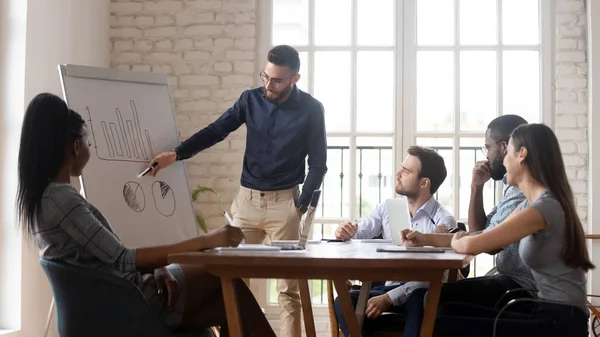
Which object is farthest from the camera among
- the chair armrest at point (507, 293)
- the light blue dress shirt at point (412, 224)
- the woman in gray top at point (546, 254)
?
the light blue dress shirt at point (412, 224)

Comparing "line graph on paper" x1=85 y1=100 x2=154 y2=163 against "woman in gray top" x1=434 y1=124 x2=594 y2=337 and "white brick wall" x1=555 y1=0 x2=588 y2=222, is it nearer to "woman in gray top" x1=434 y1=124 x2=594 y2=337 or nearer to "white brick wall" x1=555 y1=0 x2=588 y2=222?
"woman in gray top" x1=434 y1=124 x2=594 y2=337

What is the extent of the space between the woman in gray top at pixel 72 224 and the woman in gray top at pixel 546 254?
2.65ft

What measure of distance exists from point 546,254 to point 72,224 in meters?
1.47

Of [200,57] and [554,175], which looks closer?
[554,175]

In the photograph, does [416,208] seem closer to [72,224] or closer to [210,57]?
[72,224]

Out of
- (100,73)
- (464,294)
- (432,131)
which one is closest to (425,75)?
(432,131)

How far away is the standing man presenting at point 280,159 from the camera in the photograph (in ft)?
13.7

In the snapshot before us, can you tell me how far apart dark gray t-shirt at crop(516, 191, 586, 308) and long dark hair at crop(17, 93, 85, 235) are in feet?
4.89

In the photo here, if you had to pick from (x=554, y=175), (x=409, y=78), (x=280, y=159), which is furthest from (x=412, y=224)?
(x=409, y=78)

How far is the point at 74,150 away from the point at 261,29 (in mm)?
3162

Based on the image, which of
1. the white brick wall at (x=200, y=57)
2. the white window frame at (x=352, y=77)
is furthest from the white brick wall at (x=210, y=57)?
the white window frame at (x=352, y=77)

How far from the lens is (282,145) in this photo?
4246 millimetres

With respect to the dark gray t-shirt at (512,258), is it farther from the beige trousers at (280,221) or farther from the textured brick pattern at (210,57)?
the textured brick pattern at (210,57)

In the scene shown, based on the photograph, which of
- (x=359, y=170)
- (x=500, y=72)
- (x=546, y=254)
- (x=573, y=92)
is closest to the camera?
(x=546, y=254)
